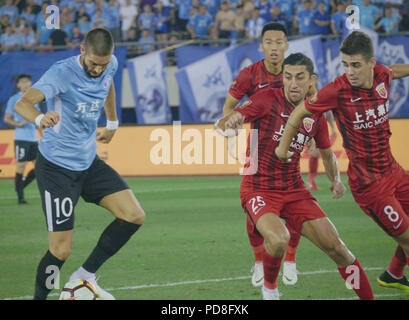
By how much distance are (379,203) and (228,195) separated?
26.9 ft

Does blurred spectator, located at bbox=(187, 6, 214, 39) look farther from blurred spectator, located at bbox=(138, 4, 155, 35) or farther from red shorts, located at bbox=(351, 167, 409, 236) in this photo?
red shorts, located at bbox=(351, 167, 409, 236)

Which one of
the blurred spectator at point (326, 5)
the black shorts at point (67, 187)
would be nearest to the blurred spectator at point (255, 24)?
the blurred spectator at point (326, 5)

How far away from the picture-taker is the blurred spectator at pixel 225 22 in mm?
19562

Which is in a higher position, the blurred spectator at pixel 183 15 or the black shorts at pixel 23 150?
the blurred spectator at pixel 183 15

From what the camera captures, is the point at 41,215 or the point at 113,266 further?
the point at 41,215

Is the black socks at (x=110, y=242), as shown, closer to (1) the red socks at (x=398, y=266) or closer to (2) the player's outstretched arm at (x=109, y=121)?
(2) the player's outstretched arm at (x=109, y=121)

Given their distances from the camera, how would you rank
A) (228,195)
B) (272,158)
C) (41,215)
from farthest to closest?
(228,195)
(41,215)
(272,158)

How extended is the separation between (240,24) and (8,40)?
21.8 ft

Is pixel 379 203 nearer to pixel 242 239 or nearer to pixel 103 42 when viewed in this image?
pixel 103 42

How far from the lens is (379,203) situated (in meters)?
5.78

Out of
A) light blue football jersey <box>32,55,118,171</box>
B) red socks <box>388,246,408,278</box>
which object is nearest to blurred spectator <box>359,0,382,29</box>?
red socks <box>388,246,408,278</box>

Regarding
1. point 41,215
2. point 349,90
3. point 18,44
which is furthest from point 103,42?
point 18,44

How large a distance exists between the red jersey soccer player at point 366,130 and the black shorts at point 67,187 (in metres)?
1.49
